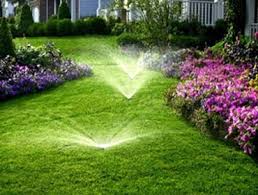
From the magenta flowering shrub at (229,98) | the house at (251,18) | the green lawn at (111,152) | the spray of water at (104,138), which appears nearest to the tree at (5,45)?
the green lawn at (111,152)

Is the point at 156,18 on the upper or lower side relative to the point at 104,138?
upper

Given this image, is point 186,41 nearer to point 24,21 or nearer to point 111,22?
point 111,22

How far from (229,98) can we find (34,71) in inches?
256

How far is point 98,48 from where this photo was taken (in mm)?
23844

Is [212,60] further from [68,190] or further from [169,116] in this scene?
[68,190]

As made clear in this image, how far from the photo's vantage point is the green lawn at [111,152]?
8289 millimetres

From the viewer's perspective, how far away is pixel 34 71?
15844mm

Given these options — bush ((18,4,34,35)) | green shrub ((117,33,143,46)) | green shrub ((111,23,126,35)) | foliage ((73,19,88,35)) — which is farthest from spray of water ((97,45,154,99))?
bush ((18,4,34,35))

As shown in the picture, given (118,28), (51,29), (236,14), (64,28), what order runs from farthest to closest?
1. (51,29)
2. (64,28)
3. (118,28)
4. (236,14)

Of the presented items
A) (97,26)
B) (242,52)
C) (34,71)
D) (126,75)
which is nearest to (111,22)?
(97,26)

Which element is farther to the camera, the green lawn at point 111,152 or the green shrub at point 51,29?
the green shrub at point 51,29

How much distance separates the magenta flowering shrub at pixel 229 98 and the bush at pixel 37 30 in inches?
632

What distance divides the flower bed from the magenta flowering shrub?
10.1 feet

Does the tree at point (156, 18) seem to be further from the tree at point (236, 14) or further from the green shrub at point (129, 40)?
the tree at point (236, 14)
